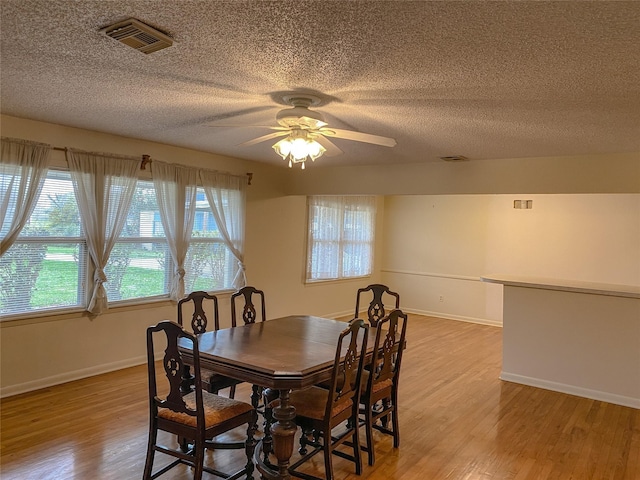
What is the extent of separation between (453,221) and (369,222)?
1.48 meters

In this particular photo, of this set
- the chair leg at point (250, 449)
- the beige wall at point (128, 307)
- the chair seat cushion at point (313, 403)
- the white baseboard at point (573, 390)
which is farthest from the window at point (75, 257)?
the white baseboard at point (573, 390)

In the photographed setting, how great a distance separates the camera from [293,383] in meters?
2.36

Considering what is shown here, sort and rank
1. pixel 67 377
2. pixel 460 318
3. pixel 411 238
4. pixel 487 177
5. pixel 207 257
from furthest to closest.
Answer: pixel 411 238, pixel 460 318, pixel 207 257, pixel 487 177, pixel 67 377

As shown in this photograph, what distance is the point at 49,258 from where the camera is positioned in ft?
13.2

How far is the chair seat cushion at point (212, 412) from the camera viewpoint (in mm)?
2400

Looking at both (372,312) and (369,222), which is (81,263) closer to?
(372,312)

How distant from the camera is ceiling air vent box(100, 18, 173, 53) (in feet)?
6.23

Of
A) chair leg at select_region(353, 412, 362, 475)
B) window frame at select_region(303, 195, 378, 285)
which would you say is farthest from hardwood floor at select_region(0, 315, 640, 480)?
window frame at select_region(303, 195, 378, 285)

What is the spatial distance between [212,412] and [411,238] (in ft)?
21.4

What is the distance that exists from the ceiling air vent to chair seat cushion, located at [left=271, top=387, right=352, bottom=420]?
1.91 meters


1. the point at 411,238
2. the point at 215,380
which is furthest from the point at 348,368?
the point at 411,238

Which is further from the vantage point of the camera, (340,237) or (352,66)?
(340,237)

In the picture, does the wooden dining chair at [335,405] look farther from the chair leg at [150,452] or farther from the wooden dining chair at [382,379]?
the chair leg at [150,452]

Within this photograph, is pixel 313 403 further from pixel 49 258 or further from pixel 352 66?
pixel 49 258
